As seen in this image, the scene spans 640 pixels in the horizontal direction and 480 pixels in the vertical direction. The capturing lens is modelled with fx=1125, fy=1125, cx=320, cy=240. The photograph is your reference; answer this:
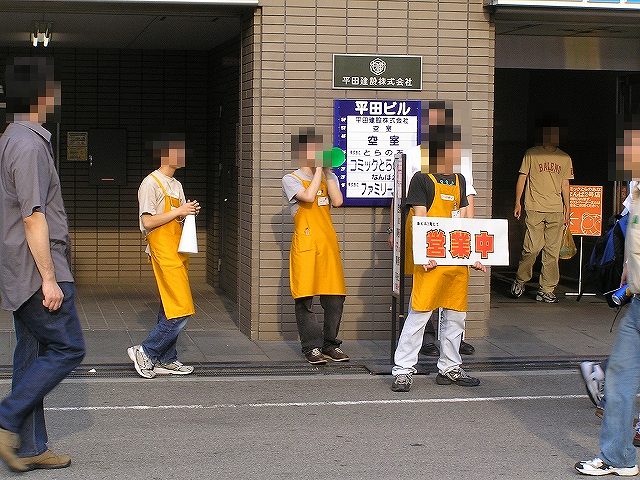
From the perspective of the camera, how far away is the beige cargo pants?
13.4 metres

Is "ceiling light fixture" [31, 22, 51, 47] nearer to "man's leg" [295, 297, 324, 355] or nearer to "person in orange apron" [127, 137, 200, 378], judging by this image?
"person in orange apron" [127, 137, 200, 378]

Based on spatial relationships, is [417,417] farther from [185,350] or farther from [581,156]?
[581,156]

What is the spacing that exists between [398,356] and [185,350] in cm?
240

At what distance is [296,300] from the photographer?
9250 mm

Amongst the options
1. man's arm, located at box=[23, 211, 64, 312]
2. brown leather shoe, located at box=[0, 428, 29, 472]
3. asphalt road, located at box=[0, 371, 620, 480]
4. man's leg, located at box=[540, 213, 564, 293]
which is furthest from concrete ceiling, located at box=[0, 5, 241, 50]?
brown leather shoe, located at box=[0, 428, 29, 472]

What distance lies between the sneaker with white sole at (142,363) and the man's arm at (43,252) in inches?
113

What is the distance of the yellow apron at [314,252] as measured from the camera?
9070 mm

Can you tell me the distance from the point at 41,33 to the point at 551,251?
21.0 ft

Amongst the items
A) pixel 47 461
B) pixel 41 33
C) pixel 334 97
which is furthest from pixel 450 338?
pixel 41 33

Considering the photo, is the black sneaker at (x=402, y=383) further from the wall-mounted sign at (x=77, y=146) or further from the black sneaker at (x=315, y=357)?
the wall-mounted sign at (x=77, y=146)

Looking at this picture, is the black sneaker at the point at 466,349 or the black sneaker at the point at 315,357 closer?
the black sneaker at the point at 315,357

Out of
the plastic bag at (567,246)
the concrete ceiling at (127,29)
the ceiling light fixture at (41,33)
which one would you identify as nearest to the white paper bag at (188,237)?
the concrete ceiling at (127,29)

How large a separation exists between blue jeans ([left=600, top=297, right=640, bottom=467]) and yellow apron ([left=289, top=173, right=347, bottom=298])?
11.1 ft

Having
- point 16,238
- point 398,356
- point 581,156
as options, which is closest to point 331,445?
point 398,356
